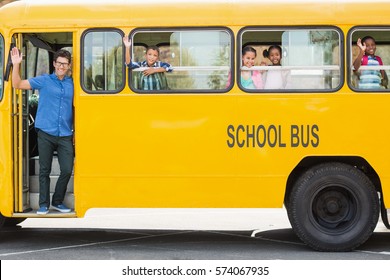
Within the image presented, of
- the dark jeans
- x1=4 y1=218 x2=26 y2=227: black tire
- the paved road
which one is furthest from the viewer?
x1=4 y1=218 x2=26 y2=227: black tire

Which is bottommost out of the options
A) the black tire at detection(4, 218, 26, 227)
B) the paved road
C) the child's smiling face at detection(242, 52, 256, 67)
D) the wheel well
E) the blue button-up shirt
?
the paved road

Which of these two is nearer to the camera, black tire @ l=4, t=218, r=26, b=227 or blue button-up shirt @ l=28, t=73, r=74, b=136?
blue button-up shirt @ l=28, t=73, r=74, b=136

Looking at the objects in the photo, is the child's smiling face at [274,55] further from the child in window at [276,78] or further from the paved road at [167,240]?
the paved road at [167,240]

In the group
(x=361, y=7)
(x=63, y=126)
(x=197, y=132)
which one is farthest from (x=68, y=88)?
(x=361, y=7)

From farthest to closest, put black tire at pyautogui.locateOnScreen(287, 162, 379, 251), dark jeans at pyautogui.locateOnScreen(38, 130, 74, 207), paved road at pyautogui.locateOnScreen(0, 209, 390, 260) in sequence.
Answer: dark jeans at pyautogui.locateOnScreen(38, 130, 74, 207) < paved road at pyautogui.locateOnScreen(0, 209, 390, 260) < black tire at pyautogui.locateOnScreen(287, 162, 379, 251)

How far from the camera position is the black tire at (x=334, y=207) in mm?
9148

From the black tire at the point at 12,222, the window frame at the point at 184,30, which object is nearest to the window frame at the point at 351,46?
the window frame at the point at 184,30

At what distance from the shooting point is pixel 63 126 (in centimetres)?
943

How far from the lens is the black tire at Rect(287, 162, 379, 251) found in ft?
30.0

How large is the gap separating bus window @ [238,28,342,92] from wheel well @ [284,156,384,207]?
0.77m

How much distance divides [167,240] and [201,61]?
2.52 m

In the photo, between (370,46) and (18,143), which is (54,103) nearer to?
(18,143)

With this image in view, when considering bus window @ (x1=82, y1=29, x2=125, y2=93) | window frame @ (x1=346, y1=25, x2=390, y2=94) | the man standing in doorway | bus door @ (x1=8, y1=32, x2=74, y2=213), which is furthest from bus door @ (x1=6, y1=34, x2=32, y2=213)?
window frame @ (x1=346, y1=25, x2=390, y2=94)

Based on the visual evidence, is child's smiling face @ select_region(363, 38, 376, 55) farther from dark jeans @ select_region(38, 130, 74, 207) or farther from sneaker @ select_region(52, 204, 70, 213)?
sneaker @ select_region(52, 204, 70, 213)
